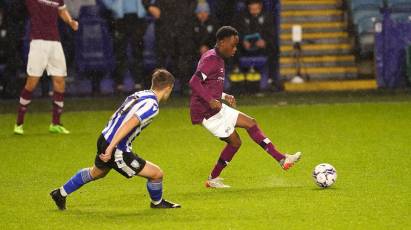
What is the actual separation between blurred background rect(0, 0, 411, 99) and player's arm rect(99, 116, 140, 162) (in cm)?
1321

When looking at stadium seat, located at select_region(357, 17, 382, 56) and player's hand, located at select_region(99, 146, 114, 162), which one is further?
stadium seat, located at select_region(357, 17, 382, 56)

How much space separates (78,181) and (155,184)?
→ 75 cm

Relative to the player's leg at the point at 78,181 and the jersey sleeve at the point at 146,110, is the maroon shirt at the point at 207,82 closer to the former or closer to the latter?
the jersey sleeve at the point at 146,110

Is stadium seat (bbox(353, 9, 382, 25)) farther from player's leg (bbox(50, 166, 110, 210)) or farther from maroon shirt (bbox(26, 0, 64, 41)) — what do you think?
player's leg (bbox(50, 166, 110, 210))

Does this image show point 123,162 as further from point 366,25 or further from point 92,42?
point 366,25

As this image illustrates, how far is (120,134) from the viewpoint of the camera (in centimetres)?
921

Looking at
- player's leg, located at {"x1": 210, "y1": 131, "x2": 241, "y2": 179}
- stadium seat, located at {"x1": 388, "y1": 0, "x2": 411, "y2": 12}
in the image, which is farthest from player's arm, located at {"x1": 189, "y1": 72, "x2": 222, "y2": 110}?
stadium seat, located at {"x1": 388, "y1": 0, "x2": 411, "y2": 12}

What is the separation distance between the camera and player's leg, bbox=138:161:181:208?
9578 millimetres

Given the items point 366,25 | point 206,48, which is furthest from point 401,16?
point 206,48

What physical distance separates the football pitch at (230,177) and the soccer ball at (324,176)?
11cm

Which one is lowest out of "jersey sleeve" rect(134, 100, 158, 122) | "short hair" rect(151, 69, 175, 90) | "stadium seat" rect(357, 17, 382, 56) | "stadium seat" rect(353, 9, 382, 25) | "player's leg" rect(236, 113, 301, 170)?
"stadium seat" rect(357, 17, 382, 56)

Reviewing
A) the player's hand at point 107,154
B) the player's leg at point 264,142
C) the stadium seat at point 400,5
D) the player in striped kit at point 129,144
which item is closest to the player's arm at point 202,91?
the player's leg at point 264,142

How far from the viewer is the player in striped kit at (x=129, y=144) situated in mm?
9328

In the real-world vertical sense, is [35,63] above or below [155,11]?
above
